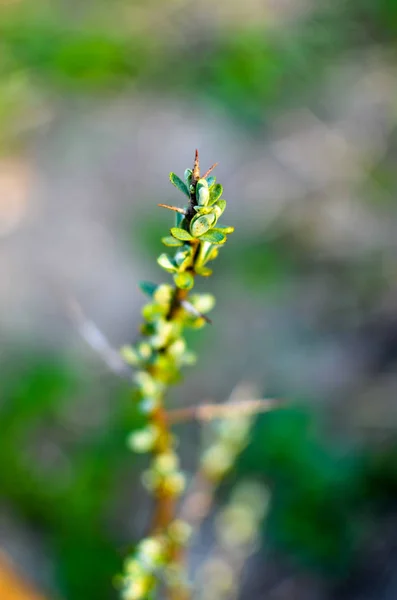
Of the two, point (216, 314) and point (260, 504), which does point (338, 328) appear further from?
point (260, 504)

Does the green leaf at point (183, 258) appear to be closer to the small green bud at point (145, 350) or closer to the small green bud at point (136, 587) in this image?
the small green bud at point (145, 350)

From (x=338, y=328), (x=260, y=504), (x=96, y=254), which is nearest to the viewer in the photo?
(x=260, y=504)

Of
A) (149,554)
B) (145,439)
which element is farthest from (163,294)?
(149,554)

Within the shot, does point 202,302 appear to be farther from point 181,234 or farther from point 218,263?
point 218,263

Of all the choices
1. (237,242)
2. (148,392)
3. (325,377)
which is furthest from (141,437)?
(237,242)

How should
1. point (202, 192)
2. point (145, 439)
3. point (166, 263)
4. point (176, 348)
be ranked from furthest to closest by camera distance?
point (145, 439)
point (176, 348)
point (166, 263)
point (202, 192)

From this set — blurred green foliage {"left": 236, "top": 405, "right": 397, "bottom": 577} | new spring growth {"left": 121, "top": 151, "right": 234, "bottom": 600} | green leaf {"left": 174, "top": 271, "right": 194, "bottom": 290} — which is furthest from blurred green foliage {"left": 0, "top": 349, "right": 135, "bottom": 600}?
green leaf {"left": 174, "top": 271, "right": 194, "bottom": 290}

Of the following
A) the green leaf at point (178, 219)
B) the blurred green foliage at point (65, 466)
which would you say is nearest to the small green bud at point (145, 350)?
the green leaf at point (178, 219)
